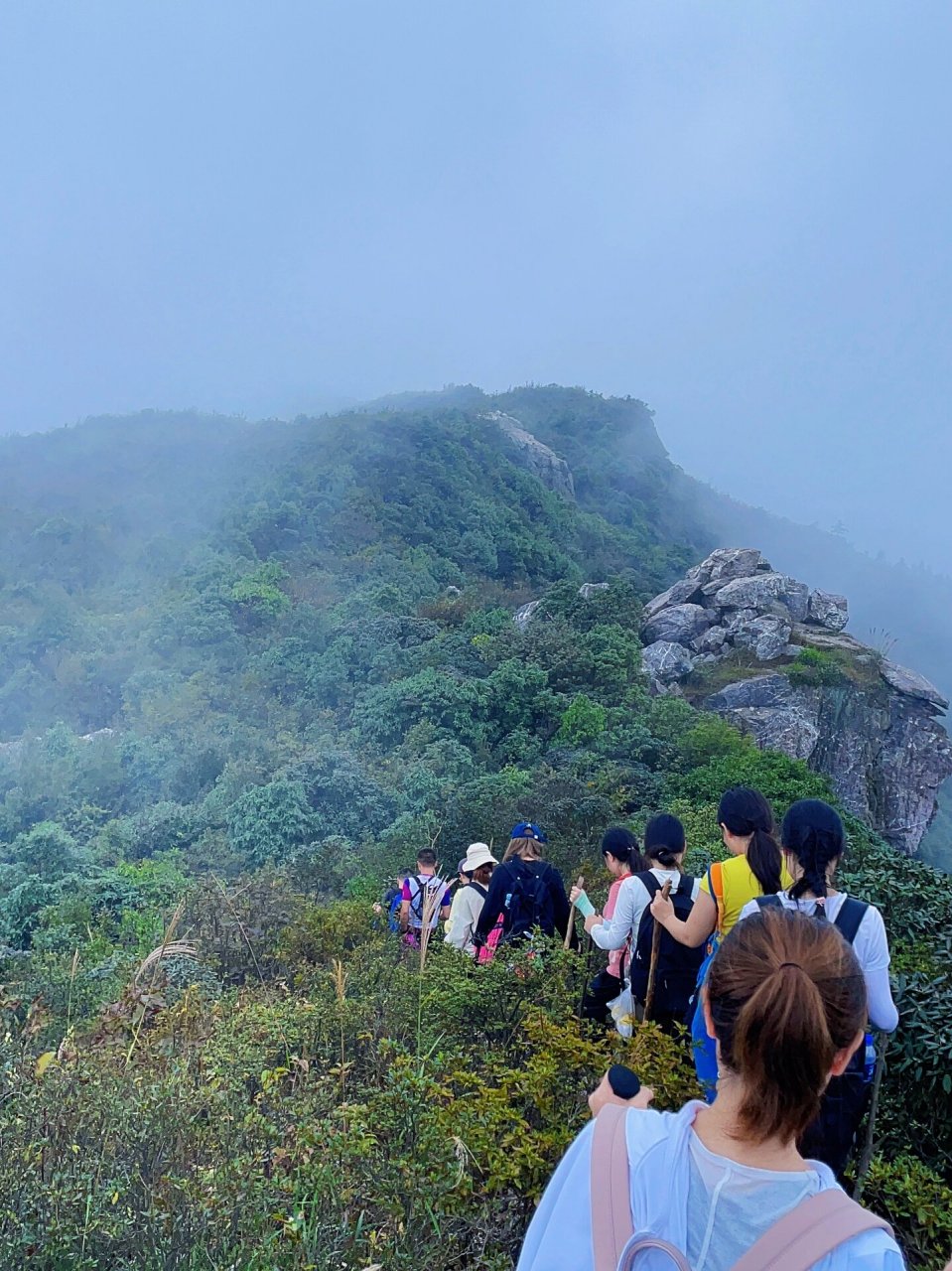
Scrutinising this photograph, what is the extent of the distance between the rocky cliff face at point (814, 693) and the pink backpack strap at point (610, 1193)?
16459 mm

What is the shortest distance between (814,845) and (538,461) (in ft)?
143

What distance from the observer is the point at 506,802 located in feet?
37.8

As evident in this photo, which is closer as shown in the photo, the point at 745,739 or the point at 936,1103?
the point at 936,1103

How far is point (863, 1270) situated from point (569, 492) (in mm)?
46687

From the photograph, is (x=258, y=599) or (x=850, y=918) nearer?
(x=850, y=918)

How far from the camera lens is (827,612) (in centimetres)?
2281

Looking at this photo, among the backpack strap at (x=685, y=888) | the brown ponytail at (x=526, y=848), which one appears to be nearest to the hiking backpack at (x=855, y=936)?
the backpack strap at (x=685, y=888)

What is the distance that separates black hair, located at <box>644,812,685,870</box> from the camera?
3.20m

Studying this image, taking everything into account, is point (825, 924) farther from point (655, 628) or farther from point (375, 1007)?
point (655, 628)

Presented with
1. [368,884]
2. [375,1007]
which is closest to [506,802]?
[368,884]

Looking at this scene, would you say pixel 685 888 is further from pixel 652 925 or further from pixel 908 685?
pixel 908 685

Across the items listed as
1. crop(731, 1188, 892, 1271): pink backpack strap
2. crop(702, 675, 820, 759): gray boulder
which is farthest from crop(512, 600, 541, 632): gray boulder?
crop(731, 1188, 892, 1271): pink backpack strap

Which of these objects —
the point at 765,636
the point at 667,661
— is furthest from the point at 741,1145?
the point at 765,636

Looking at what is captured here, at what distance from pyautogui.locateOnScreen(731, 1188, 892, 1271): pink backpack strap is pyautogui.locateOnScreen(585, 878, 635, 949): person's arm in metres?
2.11
